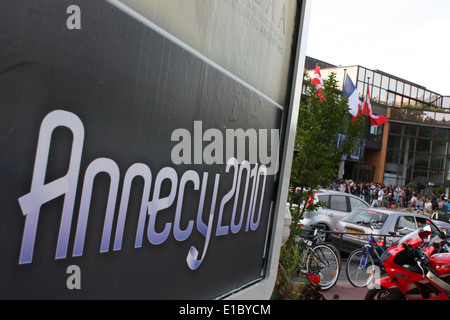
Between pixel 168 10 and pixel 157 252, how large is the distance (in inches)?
36.5

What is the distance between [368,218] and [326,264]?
3.21 meters

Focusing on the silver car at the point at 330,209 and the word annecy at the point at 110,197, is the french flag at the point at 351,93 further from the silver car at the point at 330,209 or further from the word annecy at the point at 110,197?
the word annecy at the point at 110,197

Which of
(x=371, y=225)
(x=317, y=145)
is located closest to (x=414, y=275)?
(x=317, y=145)

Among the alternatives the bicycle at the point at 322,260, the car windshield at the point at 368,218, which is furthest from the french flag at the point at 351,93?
the bicycle at the point at 322,260

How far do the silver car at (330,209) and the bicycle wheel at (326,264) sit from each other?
4540mm

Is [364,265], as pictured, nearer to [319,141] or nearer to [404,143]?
[319,141]

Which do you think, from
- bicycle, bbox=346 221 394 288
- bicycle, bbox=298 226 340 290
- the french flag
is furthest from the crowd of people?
bicycle, bbox=298 226 340 290

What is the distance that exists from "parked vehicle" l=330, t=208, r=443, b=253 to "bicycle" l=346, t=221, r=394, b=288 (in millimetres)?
1547

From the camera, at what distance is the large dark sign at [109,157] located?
1.05m

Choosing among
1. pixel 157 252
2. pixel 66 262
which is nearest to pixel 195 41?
pixel 157 252

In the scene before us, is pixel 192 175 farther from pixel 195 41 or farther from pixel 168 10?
pixel 168 10

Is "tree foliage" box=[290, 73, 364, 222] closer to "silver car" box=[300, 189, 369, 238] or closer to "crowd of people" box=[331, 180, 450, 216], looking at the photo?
"silver car" box=[300, 189, 369, 238]

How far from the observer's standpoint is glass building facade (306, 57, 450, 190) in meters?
42.1

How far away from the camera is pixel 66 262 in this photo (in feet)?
3.95
